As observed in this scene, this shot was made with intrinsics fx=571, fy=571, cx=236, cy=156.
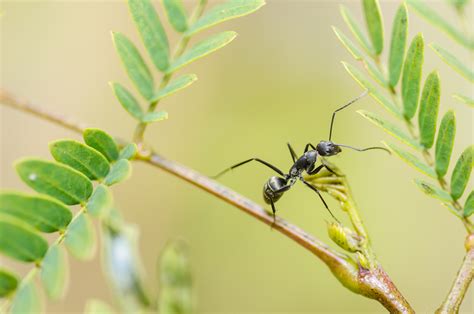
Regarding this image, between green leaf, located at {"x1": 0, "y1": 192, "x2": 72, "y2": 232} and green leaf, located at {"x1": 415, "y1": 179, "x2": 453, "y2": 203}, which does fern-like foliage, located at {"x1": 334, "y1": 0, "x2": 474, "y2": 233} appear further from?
green leaf, located at {"x1": 0, "y1": 192, "x2": 72, "y2": 232}

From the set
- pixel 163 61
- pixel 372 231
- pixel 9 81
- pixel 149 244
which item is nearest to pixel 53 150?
pixel 163 61

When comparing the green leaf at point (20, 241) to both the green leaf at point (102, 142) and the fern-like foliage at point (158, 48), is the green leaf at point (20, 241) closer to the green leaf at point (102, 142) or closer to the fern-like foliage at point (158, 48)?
Result: the green leaf at point (102, 142)

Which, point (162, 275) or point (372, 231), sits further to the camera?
point (372, 231)

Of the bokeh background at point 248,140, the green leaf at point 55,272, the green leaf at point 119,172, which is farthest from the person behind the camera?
the bokeh background at point 248,140

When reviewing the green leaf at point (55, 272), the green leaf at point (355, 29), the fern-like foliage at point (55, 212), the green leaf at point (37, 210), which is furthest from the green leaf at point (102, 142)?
the green leaf at point (355, 29)

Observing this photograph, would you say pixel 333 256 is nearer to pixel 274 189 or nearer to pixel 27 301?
pixel 27 301

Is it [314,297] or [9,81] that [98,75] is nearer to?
[9,81]

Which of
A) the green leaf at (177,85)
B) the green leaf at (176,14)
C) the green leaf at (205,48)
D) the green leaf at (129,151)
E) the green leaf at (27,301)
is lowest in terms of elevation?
the green leaf at (27,301)
